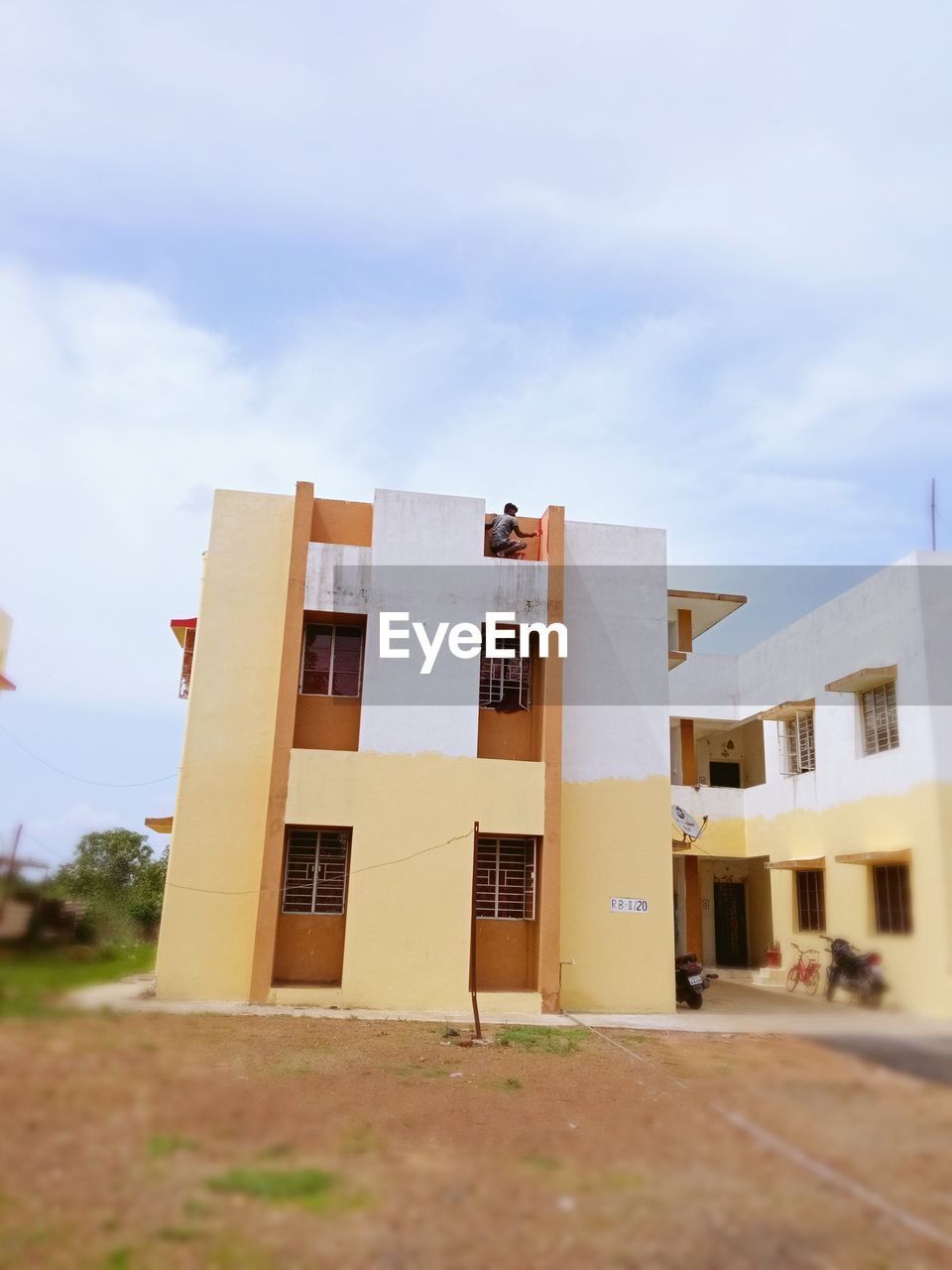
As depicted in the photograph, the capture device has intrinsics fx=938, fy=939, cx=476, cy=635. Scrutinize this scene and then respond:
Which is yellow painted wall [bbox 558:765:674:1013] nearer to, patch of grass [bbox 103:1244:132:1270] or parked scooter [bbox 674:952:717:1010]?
parked scooter [bbox 674:952:717:1010]

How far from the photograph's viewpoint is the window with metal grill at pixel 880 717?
4.18 metres

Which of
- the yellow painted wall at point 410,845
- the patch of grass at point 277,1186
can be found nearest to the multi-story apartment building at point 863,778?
the patch of grass at point 277,1186

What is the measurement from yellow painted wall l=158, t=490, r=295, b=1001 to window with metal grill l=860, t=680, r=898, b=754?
12997 mm

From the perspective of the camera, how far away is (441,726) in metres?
16.5

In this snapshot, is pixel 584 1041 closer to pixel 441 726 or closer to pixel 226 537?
pixel 441 726

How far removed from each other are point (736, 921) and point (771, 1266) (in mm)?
8684

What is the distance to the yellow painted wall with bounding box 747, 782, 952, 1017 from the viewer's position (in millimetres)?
3676

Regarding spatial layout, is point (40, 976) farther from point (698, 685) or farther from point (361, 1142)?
point (698, 685)

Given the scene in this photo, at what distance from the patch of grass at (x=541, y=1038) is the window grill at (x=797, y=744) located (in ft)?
25.0

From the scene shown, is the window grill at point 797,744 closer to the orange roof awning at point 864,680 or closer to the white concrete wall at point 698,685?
the orange roof awning at point 864,680

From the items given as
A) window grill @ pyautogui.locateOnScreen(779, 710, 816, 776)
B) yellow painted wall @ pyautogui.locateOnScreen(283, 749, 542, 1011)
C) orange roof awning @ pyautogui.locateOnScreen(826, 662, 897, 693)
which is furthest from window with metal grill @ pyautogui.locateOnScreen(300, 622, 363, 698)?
orange roof awning @ pyautogui.locateOnScreen(826, 662, 897, 693)

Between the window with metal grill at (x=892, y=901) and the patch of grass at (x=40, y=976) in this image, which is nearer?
the patch of grass at (x=40, y=976)

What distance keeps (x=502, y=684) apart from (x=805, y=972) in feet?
42.7

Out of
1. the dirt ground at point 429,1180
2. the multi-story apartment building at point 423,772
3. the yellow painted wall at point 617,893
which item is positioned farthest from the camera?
the yellow painted wall at point 617,893
